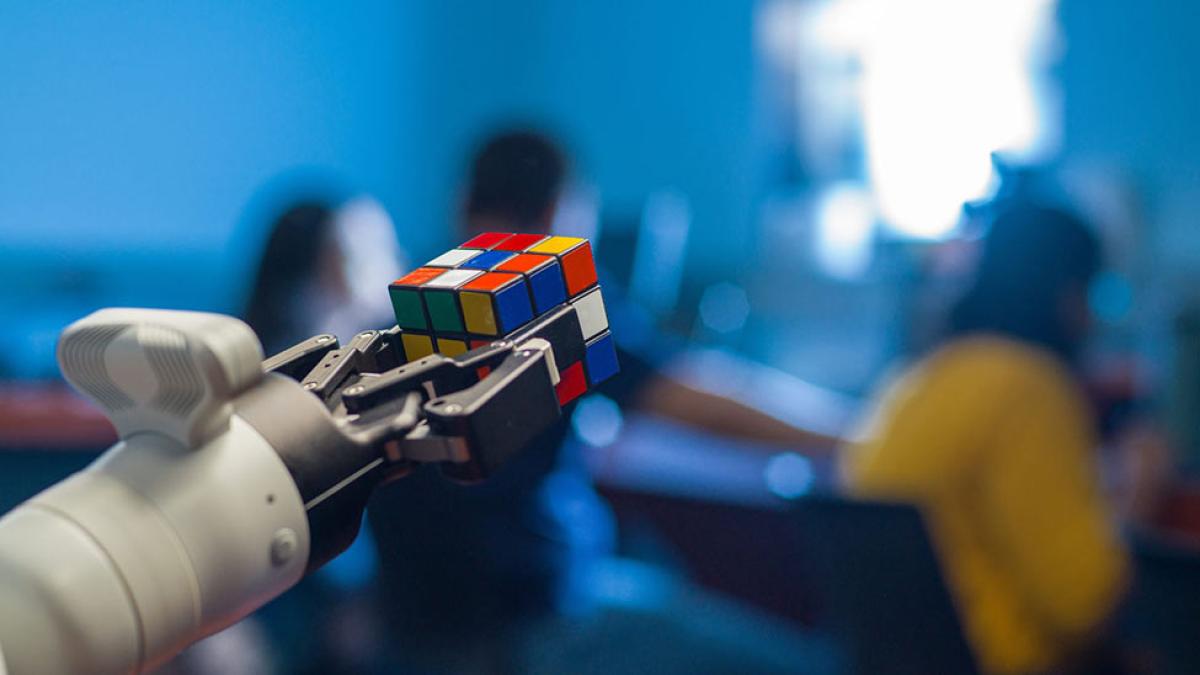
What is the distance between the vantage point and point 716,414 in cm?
112

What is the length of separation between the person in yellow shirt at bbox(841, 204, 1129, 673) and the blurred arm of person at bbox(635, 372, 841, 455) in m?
0.08

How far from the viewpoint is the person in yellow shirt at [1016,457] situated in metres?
1.08

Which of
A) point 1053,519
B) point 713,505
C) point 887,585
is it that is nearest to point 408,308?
point 887,585

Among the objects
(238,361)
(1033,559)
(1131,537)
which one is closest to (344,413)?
(238,361)

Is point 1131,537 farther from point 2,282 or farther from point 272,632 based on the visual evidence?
point 2,282

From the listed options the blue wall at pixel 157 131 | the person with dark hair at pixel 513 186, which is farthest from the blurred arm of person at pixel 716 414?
the blue wall at pixel 157 131

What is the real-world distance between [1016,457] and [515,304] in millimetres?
939

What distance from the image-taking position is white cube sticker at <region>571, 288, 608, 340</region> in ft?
0.89

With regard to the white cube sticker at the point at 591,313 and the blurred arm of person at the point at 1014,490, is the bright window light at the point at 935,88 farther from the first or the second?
the white cube sticker at the point at 591,313

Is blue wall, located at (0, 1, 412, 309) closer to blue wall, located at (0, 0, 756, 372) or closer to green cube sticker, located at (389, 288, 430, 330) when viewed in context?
blue wall, located at (0, 0, 756, 372)

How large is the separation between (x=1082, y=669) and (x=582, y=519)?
0.58 meters

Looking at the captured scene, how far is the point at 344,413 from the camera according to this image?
258mm

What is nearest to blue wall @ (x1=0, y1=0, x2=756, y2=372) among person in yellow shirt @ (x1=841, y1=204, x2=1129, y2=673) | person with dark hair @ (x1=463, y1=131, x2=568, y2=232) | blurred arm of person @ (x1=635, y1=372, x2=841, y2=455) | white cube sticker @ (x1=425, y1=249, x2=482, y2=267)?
blurred arm of person @ (x1=635, y1=372, x2=841, y2=455)

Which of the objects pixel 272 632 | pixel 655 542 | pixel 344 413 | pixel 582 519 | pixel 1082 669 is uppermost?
pixel 344 413
